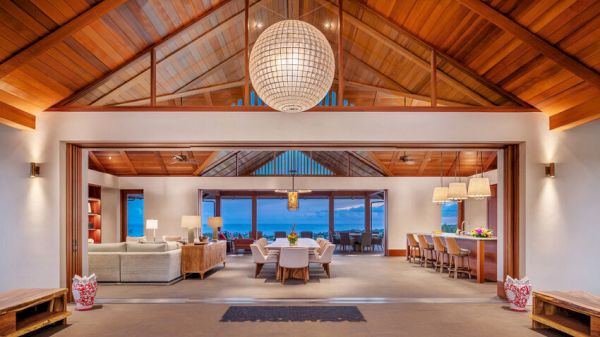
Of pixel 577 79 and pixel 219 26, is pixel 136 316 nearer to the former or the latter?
pixel 219 26

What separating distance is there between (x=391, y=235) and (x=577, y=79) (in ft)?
28.9

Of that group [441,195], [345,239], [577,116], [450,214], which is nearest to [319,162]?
[345,239]

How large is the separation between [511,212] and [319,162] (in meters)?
8.45

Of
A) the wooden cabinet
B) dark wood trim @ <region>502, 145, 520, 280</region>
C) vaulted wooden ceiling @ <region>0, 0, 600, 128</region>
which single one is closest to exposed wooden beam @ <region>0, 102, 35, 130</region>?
vaulted wooden ceiling @ <region>0, 0, 600, 128</region>

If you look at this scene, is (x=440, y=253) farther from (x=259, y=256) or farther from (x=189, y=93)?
(x=189, y=93)

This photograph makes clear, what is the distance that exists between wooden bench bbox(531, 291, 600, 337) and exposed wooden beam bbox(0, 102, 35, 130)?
268 inches

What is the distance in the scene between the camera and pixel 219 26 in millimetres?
6801

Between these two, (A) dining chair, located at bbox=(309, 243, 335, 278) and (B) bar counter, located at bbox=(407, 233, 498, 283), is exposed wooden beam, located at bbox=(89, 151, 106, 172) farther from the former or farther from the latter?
(B) bar counter, located at bbox=(407, 233, 498, 283)

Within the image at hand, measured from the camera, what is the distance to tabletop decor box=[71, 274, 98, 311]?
228 inches

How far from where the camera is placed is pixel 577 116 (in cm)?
550

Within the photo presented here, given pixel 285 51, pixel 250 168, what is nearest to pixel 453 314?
pixel 285 51

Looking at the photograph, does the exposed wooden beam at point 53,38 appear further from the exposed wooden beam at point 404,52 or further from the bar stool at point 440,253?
the bar stool at point 440,253

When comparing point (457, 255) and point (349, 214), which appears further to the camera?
point (349, 214)

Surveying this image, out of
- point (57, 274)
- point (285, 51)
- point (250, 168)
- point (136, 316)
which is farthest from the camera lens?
point (250, 168)
